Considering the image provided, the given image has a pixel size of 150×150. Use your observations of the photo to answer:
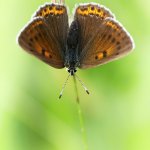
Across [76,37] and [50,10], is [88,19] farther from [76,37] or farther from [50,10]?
[50,10]

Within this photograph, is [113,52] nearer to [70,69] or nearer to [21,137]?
[70,69]

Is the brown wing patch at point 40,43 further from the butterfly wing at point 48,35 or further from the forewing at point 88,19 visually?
the forewing at point 88,19

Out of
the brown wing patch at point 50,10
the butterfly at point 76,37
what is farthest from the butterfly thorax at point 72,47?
Result: the brown wing patch at point 50,10

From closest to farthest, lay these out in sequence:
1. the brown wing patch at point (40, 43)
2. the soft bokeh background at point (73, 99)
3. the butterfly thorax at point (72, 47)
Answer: the brown wing patch at point (40, 43)
the butterfly thorax at point (72, 47)
the soft bokeh background at point (73, 99)

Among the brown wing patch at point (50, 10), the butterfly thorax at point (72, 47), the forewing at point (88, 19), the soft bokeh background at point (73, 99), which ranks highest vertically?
the brown wing patch at point (50, 10)

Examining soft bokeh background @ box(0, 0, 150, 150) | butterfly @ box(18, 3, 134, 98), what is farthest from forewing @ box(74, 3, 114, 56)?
soft bokeh background @ box(0, 0, 150, 150)

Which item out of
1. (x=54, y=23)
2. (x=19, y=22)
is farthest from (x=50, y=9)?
(x=19, y=22)
